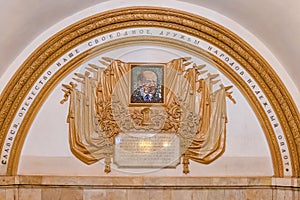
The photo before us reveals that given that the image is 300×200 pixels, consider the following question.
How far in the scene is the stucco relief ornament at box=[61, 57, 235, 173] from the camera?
152 inches

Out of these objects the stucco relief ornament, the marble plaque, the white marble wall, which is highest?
the stucco relief ornament

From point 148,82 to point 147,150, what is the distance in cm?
49

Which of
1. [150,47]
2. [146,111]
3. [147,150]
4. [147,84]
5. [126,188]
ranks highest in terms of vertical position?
[150,47]

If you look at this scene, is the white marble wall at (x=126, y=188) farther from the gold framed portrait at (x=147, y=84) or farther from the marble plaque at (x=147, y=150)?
the gold framed portrait at (x=147, y=84)

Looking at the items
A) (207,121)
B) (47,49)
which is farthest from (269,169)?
(47,49)

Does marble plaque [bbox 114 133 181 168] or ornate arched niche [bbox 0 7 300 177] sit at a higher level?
ornate arched niche [bbox 0 7 300 177]

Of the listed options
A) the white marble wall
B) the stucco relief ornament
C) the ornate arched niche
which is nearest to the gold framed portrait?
the stucco relief ornament

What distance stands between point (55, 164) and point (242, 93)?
145cm

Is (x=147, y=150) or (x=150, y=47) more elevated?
(x=150, y=47)

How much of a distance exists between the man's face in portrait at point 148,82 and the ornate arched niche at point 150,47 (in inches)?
7.9

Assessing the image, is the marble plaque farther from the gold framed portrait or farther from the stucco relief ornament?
the gold framed portrait

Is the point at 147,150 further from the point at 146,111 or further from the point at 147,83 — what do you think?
the point at 147,83

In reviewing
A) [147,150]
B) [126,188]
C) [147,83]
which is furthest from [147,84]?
[126,188]

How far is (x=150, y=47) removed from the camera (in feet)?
12.9
